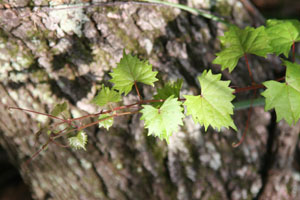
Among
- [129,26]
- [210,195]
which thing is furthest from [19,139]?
[210,195]

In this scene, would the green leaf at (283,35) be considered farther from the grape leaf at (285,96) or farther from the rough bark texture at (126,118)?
the rough bark texture at (126,118)

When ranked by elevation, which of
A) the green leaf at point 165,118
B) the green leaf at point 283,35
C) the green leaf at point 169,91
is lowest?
the green leaf at point 165,118

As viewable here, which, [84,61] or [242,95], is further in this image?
[242,95]

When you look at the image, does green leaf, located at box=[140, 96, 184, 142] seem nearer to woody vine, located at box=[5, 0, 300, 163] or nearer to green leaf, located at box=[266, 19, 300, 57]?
woody vine, located at box=[5, 0, 300, 163]

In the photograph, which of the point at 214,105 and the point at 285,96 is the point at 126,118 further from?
the point at 285,96

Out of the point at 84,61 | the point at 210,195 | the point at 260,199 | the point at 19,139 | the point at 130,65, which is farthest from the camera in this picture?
the point at 260,199

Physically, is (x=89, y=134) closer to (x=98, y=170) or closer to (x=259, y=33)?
(x=98, y=170)

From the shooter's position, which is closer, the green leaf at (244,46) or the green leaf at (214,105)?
the green leaf at (214,105)

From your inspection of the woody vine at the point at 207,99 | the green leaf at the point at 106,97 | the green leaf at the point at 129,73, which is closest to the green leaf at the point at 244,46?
the woody vine at the point at 207,99

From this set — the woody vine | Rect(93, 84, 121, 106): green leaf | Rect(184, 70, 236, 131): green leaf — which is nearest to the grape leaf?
the woody vine
